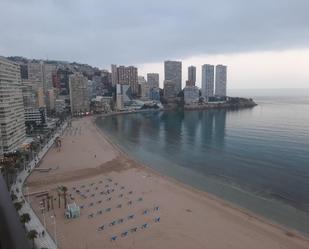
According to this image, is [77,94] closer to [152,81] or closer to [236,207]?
[152,81]

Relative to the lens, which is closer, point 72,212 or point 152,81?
point 72,212

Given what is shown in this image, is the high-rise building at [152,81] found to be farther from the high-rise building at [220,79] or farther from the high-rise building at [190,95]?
the high-rise building at [220,79]

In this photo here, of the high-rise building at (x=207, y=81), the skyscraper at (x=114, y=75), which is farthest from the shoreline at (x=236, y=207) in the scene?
the high-rise building at (x=207, y=81)

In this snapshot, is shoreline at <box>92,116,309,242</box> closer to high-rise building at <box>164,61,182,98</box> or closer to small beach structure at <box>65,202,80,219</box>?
small beach structure at <box>65,202,80,219</box>

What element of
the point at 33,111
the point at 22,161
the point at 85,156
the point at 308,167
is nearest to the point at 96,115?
the point at 33,111

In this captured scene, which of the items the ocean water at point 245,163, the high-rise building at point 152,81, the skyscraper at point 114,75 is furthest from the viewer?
the high-rise building at point 152,81

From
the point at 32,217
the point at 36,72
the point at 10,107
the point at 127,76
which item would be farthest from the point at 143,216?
the point at 127,76
